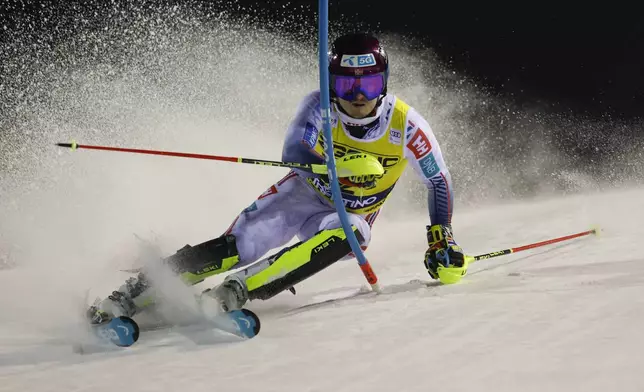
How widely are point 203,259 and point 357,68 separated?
3.71 ft

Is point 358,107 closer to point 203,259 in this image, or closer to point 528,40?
point 203,259

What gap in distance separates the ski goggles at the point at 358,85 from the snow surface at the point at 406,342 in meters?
0.95

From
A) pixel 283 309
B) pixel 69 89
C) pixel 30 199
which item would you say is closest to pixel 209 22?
pixel 69 89

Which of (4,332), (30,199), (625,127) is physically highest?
(625,127)

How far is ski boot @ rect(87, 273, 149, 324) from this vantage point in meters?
3.03

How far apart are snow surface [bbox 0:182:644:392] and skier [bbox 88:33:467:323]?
208 millimetres

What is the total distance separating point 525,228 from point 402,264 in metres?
1.39

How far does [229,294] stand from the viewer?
2990 millimetres

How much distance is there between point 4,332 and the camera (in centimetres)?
323

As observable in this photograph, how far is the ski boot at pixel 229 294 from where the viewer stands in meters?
2.98

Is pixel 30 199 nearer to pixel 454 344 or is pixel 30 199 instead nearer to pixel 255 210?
pixel 255 210

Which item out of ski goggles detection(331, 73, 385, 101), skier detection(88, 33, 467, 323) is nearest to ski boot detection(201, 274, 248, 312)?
skier detection(88, 33, 467, 323)

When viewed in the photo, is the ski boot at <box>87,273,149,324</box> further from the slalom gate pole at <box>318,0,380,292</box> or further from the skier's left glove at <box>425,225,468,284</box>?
the skier's left glove at <box>425,225,468,284</box>

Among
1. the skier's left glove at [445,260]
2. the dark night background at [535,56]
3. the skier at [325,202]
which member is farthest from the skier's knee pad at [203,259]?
the dark night background at [535,56]
